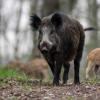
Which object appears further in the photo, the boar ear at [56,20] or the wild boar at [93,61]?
the wild boar at [93,61]

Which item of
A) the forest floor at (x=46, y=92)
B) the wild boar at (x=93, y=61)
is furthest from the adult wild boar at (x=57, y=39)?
the wild boar at (x=93, y=61)

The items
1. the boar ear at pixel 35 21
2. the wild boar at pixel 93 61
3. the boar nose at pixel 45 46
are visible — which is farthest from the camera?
the wild boar at pixel 93 61

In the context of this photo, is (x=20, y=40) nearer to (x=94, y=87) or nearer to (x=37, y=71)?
(x=37, y=71)

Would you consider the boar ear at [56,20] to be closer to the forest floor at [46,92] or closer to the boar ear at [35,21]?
the boar ear at [35,21]

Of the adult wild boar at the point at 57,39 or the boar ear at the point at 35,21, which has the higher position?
the boar ear at the point at 35,21

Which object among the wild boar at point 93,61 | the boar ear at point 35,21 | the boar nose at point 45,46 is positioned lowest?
the wild boar at point 93,61

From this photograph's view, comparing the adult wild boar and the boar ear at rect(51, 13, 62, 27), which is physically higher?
the boar ear at rect(51, 13, 62, 27)

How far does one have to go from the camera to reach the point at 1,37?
52188mm

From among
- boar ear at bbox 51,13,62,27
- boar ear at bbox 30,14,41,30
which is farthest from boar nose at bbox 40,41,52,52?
boar ear at bbox 30,14,41,30

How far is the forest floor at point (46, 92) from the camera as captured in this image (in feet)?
38.8

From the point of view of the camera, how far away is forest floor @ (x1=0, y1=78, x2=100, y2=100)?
11.8m

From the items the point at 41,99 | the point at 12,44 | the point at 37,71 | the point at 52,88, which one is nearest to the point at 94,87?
the point at 52,88

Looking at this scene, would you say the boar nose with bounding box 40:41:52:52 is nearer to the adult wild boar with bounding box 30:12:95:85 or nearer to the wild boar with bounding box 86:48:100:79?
the adult wild boar with bounding box 30:12:95:85

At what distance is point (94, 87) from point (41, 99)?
189 cm
